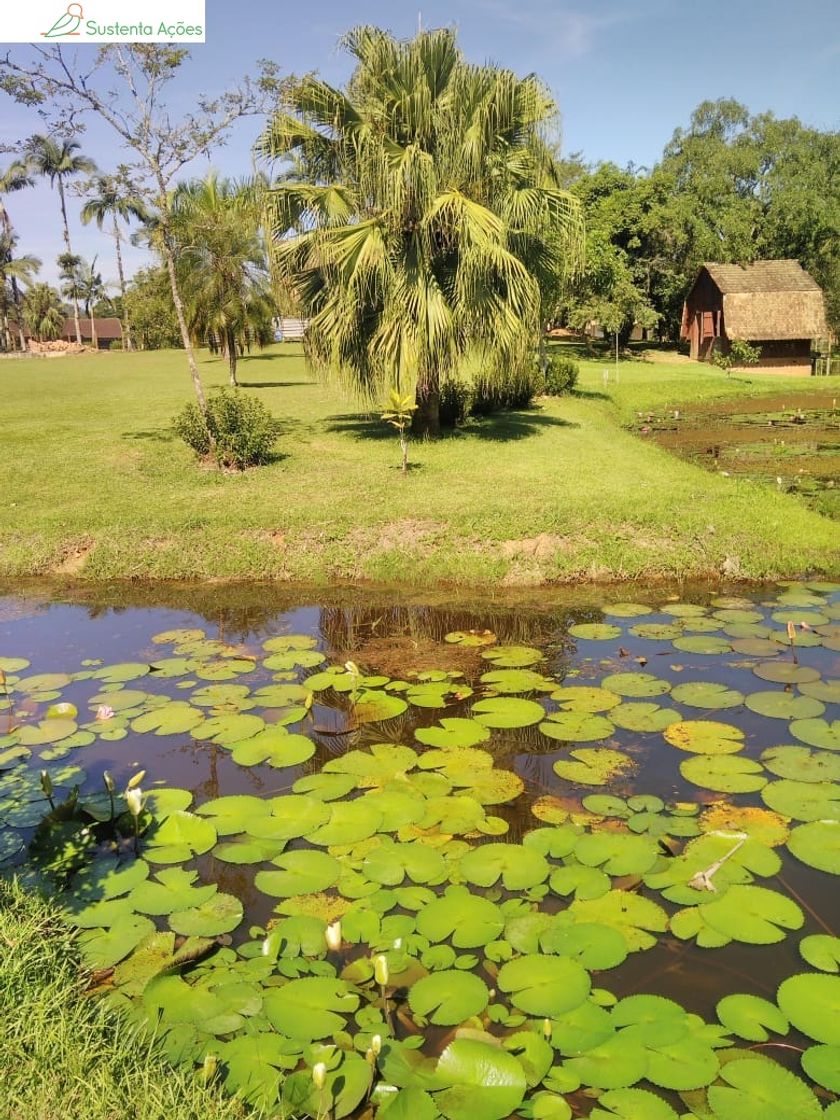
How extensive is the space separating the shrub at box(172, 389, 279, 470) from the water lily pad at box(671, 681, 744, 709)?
807 centimetres

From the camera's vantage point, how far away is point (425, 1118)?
251 cm

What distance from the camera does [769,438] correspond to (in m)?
17.4

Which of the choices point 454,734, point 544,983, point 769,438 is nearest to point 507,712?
point 454,734

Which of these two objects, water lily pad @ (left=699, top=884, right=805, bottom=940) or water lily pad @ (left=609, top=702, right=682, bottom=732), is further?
water lily pad @ (left=609, top=702, right=682, bottom=732)

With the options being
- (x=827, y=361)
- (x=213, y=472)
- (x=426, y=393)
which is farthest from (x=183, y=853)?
(x=827, y=361)

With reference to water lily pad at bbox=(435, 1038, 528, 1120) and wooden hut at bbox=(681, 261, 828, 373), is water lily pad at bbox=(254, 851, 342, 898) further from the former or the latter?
wooden hut at bbox=(681, 261, 828, 373)

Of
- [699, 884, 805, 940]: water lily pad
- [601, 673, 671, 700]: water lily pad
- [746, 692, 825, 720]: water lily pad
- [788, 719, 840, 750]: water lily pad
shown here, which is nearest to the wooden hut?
[601, 673, 671, 700]: water lily pad

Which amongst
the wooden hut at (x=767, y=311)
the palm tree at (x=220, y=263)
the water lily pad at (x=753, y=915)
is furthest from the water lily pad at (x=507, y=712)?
the wooden hut at (x=767, y=311)

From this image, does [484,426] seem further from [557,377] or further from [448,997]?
[448,997]

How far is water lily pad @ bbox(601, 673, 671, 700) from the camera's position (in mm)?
5605

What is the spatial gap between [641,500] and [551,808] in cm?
607

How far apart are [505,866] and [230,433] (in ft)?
31.1

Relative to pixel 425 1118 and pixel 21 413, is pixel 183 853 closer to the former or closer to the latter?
pixel 425 1118

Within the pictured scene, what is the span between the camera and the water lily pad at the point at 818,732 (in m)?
4.80
